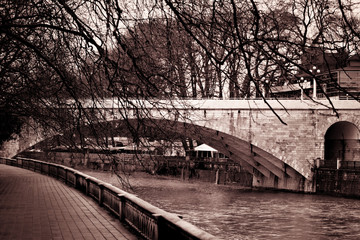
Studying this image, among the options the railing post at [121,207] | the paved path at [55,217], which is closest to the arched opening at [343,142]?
the paved path at [55,217]

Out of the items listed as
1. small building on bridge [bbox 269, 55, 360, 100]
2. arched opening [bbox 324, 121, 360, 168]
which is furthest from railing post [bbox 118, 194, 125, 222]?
arched opening [bbox 324, 121, 360, 168]

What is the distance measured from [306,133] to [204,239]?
2514 cm

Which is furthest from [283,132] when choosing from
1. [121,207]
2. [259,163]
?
[121,207]

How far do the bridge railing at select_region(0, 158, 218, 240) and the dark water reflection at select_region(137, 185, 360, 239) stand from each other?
340cm

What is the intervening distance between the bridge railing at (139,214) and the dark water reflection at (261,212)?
3402 mm

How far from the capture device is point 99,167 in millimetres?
45688

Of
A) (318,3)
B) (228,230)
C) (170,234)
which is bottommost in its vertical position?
(228,230)

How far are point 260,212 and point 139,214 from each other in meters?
12.2

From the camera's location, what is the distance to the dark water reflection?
52.5ft

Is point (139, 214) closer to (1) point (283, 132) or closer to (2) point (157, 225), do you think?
(2) point (157, 225)

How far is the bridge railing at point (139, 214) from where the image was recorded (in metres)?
5.75

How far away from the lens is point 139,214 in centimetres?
837

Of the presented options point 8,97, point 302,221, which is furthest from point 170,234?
point 302,221

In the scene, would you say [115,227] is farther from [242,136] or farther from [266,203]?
[242,136]
